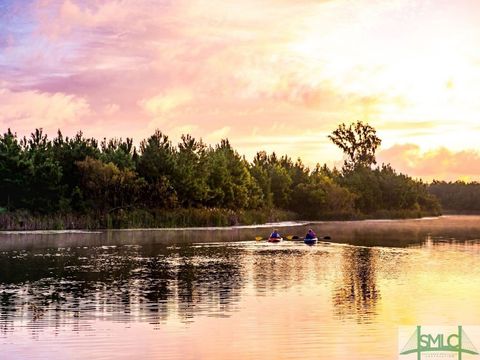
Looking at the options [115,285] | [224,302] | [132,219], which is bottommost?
[224,302]

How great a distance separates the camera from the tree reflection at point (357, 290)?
20.5m

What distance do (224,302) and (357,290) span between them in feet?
18.4

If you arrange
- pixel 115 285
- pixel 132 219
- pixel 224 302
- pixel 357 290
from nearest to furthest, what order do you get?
pixel 224 302 < pixel 357 290 < pixel 115 285 < pixel 132 219

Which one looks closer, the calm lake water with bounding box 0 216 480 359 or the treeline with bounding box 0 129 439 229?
the calm lake water with bounding box 0 216 480 359

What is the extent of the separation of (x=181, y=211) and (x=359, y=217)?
142 feet

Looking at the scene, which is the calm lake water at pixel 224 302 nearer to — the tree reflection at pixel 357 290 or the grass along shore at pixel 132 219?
the tree reflection at pixel 357 290

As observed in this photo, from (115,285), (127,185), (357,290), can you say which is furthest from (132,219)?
(357,290)

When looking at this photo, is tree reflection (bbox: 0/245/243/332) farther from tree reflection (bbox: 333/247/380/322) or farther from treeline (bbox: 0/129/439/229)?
treeline (bbox: 0/129/439/229)

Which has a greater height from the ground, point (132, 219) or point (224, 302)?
point (132, 219)

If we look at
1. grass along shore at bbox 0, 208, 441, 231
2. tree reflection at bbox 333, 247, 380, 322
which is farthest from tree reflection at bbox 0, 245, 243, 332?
grass along shore at bbox 0, 208, 441, 231

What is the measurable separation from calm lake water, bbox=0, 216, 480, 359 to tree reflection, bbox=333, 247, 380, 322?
0.05 meters

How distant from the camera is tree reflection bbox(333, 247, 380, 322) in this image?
67.4ft

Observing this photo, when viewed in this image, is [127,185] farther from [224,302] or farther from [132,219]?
[224,302]

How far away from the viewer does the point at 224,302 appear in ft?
72.7
